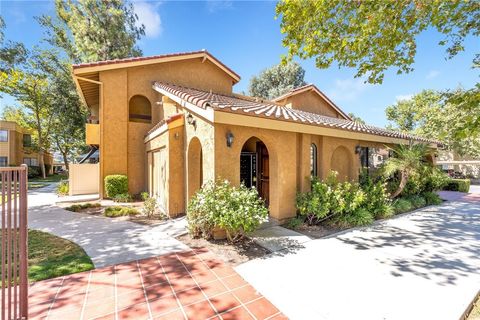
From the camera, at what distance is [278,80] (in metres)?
38.7

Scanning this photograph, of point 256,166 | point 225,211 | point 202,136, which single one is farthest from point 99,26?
point 225,211

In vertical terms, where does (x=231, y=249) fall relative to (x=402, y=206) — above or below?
below

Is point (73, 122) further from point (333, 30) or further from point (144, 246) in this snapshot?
point (333, 30)

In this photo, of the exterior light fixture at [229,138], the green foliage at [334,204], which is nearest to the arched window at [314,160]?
the green foliage at [334,204]

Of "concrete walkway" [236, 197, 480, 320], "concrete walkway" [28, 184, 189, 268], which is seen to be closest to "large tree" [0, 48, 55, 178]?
"concrete walkway" [28, 184, 189, 268]

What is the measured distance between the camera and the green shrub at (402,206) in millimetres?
11484

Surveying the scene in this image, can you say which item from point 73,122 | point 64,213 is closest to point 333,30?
point 64,213

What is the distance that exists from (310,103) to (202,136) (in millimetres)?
15537

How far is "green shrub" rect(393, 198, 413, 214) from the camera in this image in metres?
11.5

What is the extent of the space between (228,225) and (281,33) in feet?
23.8

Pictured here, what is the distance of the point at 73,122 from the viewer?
1109 inches

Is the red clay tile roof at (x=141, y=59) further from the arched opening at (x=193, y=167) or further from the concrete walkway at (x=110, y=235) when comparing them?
the arched opening at (x=193, y=167)

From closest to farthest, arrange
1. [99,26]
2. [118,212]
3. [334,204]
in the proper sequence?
[334,204] < [118,212] < [99,26]

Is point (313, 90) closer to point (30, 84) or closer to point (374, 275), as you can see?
point (374, 275)
